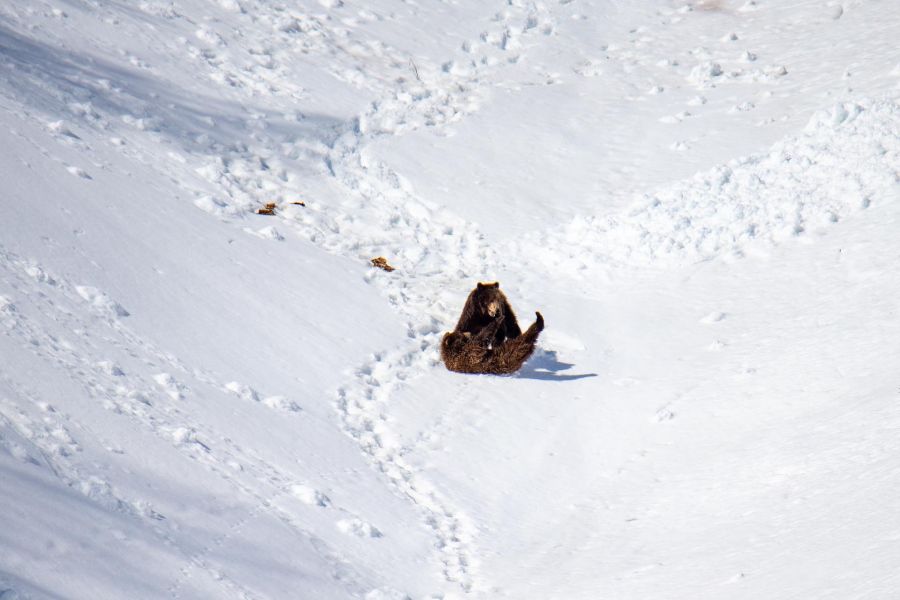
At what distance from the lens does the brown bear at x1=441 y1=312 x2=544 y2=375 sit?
862cm

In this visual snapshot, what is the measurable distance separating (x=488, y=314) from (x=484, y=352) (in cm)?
39

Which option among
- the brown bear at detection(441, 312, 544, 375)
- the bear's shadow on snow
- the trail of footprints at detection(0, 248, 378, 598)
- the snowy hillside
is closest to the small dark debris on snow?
the snowy hillside

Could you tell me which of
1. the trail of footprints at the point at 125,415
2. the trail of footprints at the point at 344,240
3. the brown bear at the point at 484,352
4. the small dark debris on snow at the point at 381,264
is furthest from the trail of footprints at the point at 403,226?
the trail of footprints at the point at 125,415

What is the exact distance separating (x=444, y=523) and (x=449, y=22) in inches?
368

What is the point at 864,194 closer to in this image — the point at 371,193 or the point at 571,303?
the point at 571,303

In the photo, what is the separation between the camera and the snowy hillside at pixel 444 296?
19.2 ft

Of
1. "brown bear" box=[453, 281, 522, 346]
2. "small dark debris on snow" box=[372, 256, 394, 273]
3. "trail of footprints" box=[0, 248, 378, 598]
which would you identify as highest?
"small dark debris on snow" box=[372, 256, 394, 273]

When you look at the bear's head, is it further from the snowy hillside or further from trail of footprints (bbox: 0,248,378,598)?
trail of footprints (bbox: 0,248,378,598)

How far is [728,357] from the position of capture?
858 centimetres

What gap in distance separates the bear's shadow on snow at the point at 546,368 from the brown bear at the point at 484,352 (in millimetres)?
192

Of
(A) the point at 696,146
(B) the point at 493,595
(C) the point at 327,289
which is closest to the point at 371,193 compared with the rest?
(C) the point at 327,289

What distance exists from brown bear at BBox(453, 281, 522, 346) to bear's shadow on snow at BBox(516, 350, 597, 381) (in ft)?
1.24

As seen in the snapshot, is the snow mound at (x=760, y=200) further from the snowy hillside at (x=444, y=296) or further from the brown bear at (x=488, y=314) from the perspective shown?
the brown bear at (x=488, y=314)

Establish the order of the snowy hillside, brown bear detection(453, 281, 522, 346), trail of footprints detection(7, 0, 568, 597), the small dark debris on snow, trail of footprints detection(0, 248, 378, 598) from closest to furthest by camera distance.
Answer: trail of footprints detection(0, 248, 378, 598), the snowy hillside, trail of footprints detection(7, 0, 568, 597), brown bear detection(453, 281, 522, 346), the small dark debris on snow
